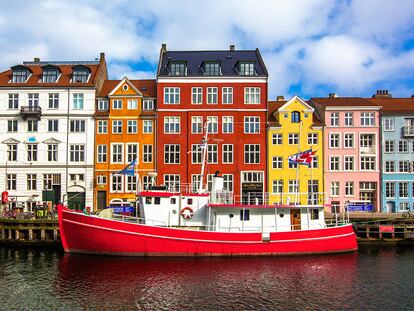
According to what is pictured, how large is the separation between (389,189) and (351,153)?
19.5 feet

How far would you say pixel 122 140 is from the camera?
159 ft

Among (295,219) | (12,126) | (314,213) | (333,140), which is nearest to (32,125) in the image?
(12,126)

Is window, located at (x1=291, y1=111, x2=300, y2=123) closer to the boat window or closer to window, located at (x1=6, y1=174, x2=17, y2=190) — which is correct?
the boat window

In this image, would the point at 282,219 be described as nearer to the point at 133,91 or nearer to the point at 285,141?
the point at 285,141

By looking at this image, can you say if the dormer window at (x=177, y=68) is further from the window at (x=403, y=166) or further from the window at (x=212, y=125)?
the window at (x=403, y=166)

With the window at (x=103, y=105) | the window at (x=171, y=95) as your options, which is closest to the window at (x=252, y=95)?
the window at (x=171, y=95)

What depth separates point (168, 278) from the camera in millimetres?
25312

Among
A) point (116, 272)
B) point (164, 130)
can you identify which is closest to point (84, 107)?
point (164, 130)

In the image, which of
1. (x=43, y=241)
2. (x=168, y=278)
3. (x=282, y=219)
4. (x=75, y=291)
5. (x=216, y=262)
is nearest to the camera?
(x=75, y=291)

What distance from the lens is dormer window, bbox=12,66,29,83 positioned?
50031mm

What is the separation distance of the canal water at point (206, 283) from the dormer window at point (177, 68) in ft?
81.9

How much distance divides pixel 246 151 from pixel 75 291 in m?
29.1

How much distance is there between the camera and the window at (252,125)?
4859cm

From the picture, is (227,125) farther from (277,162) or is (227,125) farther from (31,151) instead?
(31,151)
